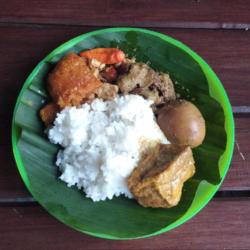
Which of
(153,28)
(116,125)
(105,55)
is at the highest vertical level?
(153,28)

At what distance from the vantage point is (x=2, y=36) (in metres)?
2.24

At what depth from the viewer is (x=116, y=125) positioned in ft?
6.99

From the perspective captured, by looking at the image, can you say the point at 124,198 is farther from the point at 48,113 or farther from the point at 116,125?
the point at 48,113

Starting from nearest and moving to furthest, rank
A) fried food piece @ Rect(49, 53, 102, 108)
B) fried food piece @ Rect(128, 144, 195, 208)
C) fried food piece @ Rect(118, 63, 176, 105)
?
1. fried food piece @ Rect(128, 144, 195, 208)
2. fried food piece @ Rect(49, 53, 102, 108)
3. fried food piece @ Rect(118, 63, 176, 105)

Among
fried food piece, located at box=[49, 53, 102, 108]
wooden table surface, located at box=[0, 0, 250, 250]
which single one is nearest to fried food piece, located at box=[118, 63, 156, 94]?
fried food piece, located at box=[49, 53, 102, 108]

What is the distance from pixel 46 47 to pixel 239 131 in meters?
1.14

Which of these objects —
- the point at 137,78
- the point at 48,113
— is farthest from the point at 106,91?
the point at 48,113

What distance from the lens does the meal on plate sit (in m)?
2.06

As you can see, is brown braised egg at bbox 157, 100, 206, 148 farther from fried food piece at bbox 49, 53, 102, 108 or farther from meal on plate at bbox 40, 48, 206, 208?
fried food piece at bbox 49, 53, 102, 108

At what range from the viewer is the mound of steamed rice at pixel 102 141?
2.08 m

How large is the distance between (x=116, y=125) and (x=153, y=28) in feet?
2.01

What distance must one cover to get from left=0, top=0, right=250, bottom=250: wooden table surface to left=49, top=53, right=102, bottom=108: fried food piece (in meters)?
0.24

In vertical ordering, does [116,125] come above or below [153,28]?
below

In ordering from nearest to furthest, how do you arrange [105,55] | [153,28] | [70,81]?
[70,81]
[105,55]
[153,28]
